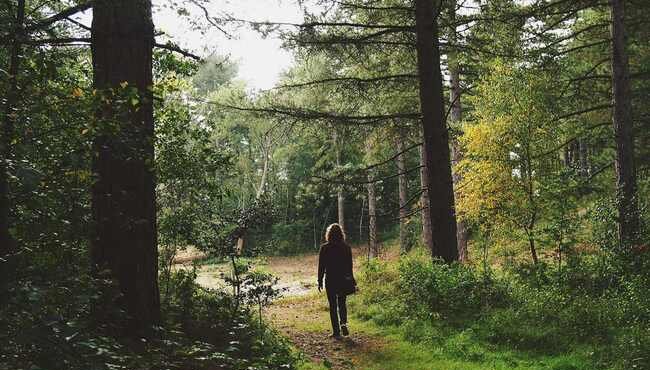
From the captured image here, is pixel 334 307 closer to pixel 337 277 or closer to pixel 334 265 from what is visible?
pixel 337 277

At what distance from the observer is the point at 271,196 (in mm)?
10625

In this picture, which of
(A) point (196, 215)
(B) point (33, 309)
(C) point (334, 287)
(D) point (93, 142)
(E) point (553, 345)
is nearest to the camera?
(B) point (33, 309)

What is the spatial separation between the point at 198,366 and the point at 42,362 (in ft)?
7.21

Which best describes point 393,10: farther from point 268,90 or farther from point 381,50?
point 268,90

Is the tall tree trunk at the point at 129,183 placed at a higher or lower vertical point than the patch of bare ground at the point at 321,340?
higher

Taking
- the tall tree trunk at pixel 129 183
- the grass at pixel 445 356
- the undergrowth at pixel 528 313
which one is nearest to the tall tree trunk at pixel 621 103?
the undergrowth at pixel 528 313

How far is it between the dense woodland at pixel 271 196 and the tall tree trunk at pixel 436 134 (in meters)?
0.04

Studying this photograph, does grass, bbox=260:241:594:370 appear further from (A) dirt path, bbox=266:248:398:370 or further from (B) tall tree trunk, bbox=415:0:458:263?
(B) tall tree trunk, bbox=415:0:458:263

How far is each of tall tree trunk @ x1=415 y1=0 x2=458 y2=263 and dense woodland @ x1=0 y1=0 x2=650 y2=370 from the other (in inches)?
1.6

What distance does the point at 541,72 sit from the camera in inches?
472

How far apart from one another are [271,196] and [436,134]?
3.72 m

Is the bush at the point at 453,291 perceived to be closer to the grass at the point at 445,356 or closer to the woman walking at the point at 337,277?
the grass at the point at 445,356

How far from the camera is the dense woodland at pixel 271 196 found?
301cm

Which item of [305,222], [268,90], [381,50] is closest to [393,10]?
[381,50]
